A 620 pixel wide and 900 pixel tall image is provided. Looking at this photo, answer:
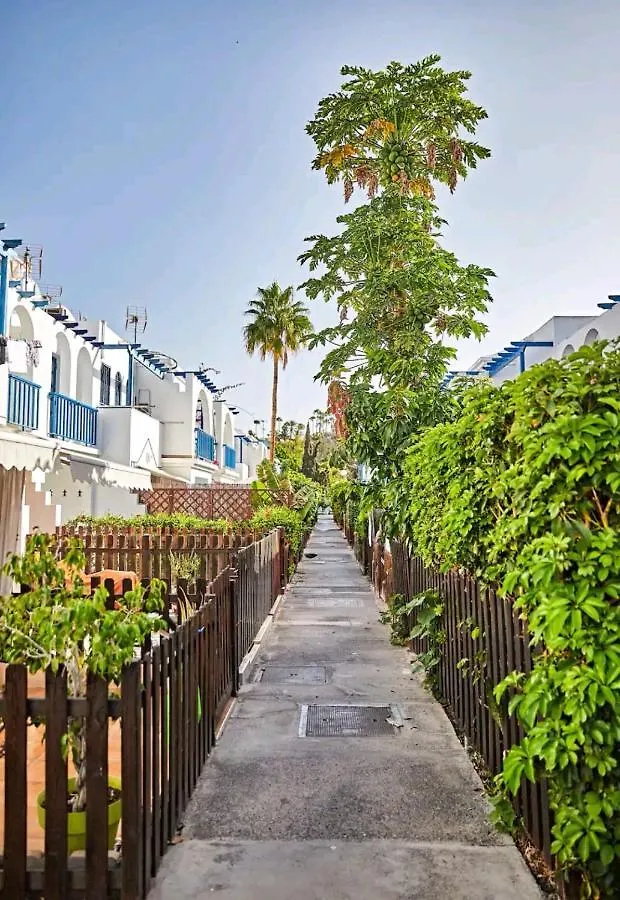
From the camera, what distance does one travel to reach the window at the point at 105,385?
69.9 feet

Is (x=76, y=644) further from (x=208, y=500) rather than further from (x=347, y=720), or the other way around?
(x=208, y=500)

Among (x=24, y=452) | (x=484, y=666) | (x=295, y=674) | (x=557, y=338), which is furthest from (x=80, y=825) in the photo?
(x=557, y=338)

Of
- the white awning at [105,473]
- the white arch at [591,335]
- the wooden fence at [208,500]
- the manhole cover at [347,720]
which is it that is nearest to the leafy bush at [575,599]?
the manhole cover at [347,720]

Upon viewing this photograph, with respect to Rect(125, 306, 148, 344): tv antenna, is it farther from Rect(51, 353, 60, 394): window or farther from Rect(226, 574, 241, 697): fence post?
Rect(226, 574, 241, 697): fence post

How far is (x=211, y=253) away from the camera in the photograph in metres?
20.9

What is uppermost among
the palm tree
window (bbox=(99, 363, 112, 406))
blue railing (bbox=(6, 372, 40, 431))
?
the palm tree

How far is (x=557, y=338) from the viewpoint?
16.4 meters

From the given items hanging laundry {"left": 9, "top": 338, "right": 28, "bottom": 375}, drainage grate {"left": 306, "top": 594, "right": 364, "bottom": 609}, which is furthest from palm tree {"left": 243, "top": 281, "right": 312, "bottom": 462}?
hanging laundry {"left": 9, "top": 338, "right": 28, "bottom": 375}

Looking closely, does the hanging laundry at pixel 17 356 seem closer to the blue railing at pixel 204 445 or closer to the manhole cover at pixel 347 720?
the manhole cover at pixel 347 720

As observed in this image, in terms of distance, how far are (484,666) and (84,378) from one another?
56.4ft

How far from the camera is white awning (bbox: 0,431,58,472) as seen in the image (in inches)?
399

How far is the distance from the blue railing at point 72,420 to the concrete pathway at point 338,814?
35.2 ft

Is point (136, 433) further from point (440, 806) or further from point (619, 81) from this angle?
point (440, 806)

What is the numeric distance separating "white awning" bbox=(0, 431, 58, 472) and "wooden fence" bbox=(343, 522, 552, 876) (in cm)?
679
